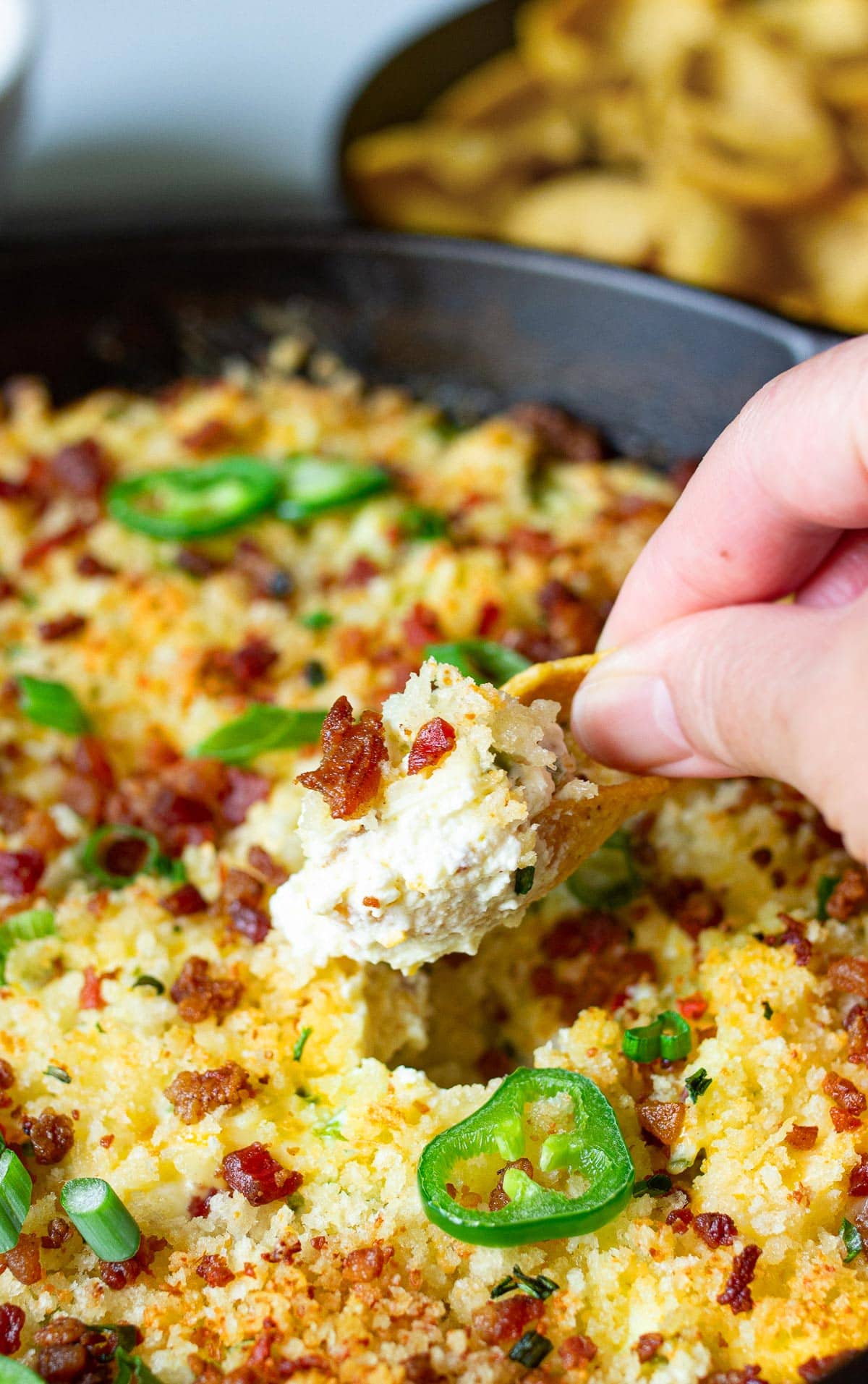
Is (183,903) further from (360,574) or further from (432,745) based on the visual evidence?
(360,574)

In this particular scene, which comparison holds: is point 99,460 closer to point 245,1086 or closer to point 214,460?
point 214,460

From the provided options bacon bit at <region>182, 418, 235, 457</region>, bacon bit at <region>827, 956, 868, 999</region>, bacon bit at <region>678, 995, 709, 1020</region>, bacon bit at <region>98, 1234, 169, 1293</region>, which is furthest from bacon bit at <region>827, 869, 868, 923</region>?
bacon bit at <region>182, 418, 235, 457</region>

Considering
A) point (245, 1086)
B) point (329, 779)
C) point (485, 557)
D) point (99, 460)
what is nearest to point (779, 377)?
point (329, 779)

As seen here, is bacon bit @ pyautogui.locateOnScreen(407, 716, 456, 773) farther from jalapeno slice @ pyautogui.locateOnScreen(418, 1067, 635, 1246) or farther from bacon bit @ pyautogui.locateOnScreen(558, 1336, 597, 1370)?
bacon bit @ pyautogui.locateOnScreen(558, 1336, 597, 1370)

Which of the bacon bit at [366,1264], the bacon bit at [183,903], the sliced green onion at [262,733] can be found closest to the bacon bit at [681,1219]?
the bacon bit at [366,1264]

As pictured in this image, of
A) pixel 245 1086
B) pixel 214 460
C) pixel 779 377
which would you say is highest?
pixel 779 377

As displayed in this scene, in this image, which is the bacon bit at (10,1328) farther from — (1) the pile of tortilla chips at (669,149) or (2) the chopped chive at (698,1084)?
(1) the pile of tortilla chips at (669,149)
